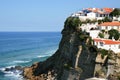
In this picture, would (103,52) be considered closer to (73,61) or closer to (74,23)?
(73,61)

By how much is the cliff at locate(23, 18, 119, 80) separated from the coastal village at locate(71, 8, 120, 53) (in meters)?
1.27

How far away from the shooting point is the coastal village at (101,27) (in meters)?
58.3

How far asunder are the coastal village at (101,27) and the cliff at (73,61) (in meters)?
1.27

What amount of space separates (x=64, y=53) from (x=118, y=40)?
12.2 meters

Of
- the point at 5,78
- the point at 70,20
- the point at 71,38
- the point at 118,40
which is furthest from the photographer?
the point at 5,78

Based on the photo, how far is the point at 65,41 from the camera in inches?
2805

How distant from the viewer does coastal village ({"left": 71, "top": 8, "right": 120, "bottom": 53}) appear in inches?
2296

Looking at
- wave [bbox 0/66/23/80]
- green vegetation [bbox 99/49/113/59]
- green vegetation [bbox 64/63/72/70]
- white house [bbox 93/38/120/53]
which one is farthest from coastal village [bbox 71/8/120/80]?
wave [bbox 0/66/23/80]

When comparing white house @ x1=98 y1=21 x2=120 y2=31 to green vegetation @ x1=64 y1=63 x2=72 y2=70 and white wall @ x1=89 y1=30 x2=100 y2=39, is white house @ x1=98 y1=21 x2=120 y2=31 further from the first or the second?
green vegetation @ x1=64 y1=63 x2=72 y2=70

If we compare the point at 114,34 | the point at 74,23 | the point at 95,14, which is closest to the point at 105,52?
the point at 114,34

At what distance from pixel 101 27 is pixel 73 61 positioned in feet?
26.7

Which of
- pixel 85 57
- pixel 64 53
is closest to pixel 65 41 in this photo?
pixel 64 53

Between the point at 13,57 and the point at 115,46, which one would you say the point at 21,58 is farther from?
the point at 115,46

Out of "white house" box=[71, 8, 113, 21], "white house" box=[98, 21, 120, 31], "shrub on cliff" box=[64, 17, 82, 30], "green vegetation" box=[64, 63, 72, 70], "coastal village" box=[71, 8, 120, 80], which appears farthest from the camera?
"white house" box=[71, 8, 113, 21]
